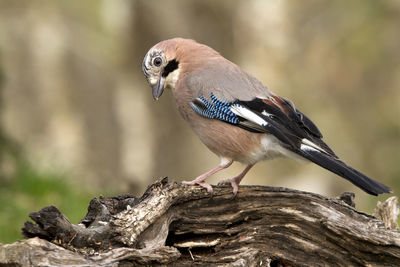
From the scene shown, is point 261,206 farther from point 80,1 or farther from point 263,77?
point 80,1

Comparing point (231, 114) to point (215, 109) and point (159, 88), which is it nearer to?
point (215, 109)

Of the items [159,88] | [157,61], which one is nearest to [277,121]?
[159,88]

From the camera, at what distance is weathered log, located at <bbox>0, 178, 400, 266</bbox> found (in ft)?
17.0

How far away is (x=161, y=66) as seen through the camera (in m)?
6.94

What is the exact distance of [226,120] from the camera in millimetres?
6473

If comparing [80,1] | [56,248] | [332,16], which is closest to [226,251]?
[56,248]

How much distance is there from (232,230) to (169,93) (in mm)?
8581

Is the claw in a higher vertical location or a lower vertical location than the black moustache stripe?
lower

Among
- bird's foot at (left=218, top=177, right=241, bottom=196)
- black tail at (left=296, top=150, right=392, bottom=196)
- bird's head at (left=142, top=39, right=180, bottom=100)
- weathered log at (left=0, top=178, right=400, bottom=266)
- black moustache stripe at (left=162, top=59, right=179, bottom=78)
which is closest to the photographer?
weathered log at (left=0, top=178, right=400, bottom=266)

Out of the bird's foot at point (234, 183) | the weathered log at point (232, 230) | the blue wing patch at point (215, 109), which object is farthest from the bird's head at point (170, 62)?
the weathered log at point (232, 230)

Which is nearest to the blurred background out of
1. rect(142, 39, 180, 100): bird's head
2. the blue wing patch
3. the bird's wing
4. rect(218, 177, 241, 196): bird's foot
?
rect(142, 39, 180, 100): bird's head

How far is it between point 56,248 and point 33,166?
6.29 meters

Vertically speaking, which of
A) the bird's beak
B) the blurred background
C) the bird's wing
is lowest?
the bird's wing

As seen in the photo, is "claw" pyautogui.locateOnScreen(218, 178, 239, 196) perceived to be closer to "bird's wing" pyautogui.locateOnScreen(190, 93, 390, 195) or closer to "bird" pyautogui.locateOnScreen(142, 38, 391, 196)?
"bird" pyautogui.locateOnScreen(142, 38, 391, 196)
